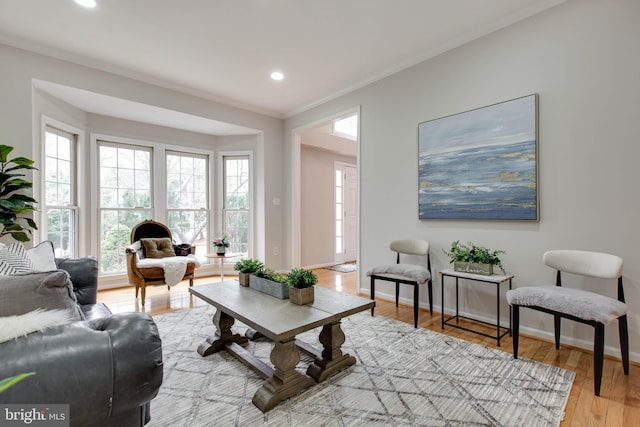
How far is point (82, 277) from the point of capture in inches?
89.4

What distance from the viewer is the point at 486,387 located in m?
1.91

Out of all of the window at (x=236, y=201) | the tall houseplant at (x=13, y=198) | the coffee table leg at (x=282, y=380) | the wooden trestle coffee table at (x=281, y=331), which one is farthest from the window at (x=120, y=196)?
the coffee table leg at (x=282, y=380)

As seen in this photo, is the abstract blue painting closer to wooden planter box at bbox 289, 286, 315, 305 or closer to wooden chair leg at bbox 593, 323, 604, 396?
wooden chair leg at bbox 593, 323, 604, 396

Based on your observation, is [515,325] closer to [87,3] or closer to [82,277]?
[82,277]

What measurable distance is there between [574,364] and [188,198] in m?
5.13

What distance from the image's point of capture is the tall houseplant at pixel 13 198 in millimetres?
2760

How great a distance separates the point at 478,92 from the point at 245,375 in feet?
10.3

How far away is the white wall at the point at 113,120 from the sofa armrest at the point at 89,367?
3317mm

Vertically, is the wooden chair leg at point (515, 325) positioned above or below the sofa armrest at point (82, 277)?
below

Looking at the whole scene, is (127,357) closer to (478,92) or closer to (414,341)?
(414,341)

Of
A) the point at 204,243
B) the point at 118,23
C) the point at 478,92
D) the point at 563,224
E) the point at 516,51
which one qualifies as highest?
the point at 118,23

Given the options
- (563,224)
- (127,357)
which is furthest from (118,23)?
(563,224)

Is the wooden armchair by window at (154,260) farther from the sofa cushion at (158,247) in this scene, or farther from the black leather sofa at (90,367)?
the black leather sofa at (90,367)

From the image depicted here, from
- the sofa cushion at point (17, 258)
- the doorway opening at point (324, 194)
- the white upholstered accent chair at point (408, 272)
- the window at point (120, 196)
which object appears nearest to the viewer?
the sofa cushion at point (17, 258)
